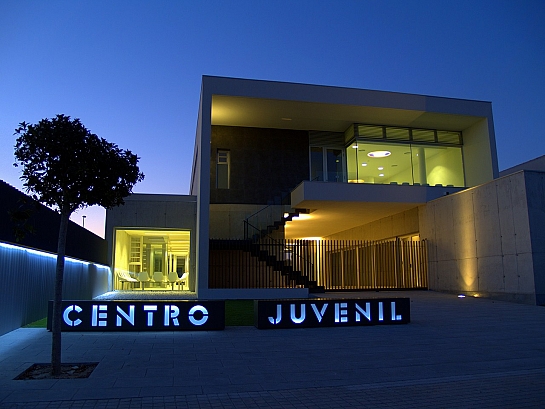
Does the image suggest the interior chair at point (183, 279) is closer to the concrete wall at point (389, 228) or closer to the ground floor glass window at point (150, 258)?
the ground floor glass window at point (150, 258)

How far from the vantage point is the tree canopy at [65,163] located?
558 cm

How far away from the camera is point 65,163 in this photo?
18.4ft

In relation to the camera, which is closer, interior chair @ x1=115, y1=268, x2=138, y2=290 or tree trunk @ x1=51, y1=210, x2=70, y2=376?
tree trunk @ x1=51, y1=210, x2=70, y2=376

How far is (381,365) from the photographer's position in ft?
19.4

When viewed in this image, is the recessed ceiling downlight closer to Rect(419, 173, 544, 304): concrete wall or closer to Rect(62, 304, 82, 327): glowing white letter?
Rect(419, 173, 544, 304): concrete wall

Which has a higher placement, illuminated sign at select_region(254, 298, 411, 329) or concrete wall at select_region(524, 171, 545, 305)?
concrete wall at select_region(524, 171, 545, 305)

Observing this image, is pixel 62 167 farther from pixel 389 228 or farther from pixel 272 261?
pixel 389 228

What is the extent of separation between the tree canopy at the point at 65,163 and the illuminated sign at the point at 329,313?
167 inches

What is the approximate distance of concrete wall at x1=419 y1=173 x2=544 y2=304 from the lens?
1370cm

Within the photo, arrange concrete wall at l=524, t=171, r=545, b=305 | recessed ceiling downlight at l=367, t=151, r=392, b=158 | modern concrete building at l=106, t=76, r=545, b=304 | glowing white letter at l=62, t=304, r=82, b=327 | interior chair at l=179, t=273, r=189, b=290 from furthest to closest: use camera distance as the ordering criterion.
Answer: interior chair at l=179, t=273, r=189, b=290 → recessed ceiling downlight at l=367, t=151, r=392, b=158 → modern concrete building at l=106, t=76, r=545, b=304 → concrete wall at l=524, t=171, r=545, b=305 → glowing white letter at l=62, t=304, r=82, b=327

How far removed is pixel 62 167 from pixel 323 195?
45.1ft

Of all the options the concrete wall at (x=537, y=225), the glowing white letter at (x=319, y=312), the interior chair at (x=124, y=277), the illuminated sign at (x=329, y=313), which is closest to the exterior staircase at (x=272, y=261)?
the interior chair at (x=124, y=277)

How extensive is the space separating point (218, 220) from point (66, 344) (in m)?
13.9

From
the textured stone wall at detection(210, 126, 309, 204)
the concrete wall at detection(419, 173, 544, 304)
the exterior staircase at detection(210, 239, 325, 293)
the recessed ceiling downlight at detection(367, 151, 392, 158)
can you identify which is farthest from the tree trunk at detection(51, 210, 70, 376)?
the recessed ceiling downlight at detection(367, 151, 392, 158)
